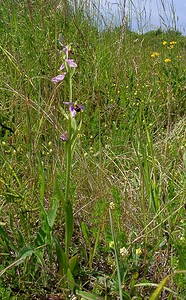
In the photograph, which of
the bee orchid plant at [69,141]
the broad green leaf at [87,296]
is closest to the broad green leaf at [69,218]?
the bee orchid plant at [69,141]

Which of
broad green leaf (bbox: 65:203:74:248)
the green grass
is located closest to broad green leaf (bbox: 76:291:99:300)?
the green grass

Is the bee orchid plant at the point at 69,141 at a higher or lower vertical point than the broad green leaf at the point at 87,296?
higher

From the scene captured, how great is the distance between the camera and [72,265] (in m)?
0.99

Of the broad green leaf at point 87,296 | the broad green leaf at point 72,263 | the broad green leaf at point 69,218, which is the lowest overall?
the broad green leaf at point 87,296

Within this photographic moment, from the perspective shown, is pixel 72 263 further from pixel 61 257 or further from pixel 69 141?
pixel 69 141

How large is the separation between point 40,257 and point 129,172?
0.64 meters

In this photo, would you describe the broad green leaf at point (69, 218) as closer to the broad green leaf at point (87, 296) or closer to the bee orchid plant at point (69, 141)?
the bee orchid plant at point (69, 141)

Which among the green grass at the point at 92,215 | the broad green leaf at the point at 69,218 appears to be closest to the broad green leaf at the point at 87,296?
the green grass at the point at 92,215

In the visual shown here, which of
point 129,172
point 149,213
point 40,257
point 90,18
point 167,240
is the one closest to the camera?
point 40,257

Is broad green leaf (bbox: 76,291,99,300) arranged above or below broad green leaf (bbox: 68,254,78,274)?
below

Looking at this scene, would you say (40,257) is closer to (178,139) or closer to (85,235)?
(85,235)

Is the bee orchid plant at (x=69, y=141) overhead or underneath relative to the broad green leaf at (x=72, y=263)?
overhead

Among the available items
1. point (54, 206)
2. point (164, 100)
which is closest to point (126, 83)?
point (164, 100)

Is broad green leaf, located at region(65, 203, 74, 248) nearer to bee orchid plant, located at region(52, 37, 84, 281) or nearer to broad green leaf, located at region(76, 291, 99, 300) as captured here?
bee orchid plant, located at region(52, 37, 84, 281)
